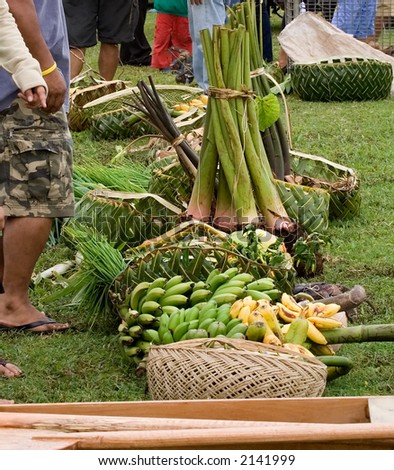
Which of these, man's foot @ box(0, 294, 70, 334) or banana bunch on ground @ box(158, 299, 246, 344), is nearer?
banana bunch on ground @ box(158, 299, 246, 344)

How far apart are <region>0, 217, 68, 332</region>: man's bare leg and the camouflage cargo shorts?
2.2 inches

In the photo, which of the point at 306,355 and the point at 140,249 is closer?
the point at 306,355

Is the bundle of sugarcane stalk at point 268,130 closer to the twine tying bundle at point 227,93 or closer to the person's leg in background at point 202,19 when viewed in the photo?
the twine tying bundle at point 227,93

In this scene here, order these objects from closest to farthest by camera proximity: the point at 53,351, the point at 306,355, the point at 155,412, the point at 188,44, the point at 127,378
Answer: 1. the point at 155,412
2. the point at 306,355
3. the point at 127,378
4. the point at 53,351
5. the point at 188,44

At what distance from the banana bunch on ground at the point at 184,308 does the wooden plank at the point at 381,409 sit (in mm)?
1063

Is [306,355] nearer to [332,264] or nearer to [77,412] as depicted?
[77,412]

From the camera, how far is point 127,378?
4.44m

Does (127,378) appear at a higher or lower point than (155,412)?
lower

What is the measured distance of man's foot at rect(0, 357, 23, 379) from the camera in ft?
14.5

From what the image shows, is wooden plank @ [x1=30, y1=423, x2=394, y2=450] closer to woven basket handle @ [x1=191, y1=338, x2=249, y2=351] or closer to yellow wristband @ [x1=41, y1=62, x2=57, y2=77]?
woven basket handle @ [x1=191, y1=338, x2=249, y2=351]

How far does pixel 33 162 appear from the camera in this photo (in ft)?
15.6

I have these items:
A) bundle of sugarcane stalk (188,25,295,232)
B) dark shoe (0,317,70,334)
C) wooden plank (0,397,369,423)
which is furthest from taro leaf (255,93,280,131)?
wooden plank (0,397,369,423)

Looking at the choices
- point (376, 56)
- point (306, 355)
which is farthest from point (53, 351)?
point (376, 56)

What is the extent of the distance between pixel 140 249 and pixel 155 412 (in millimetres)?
2134
